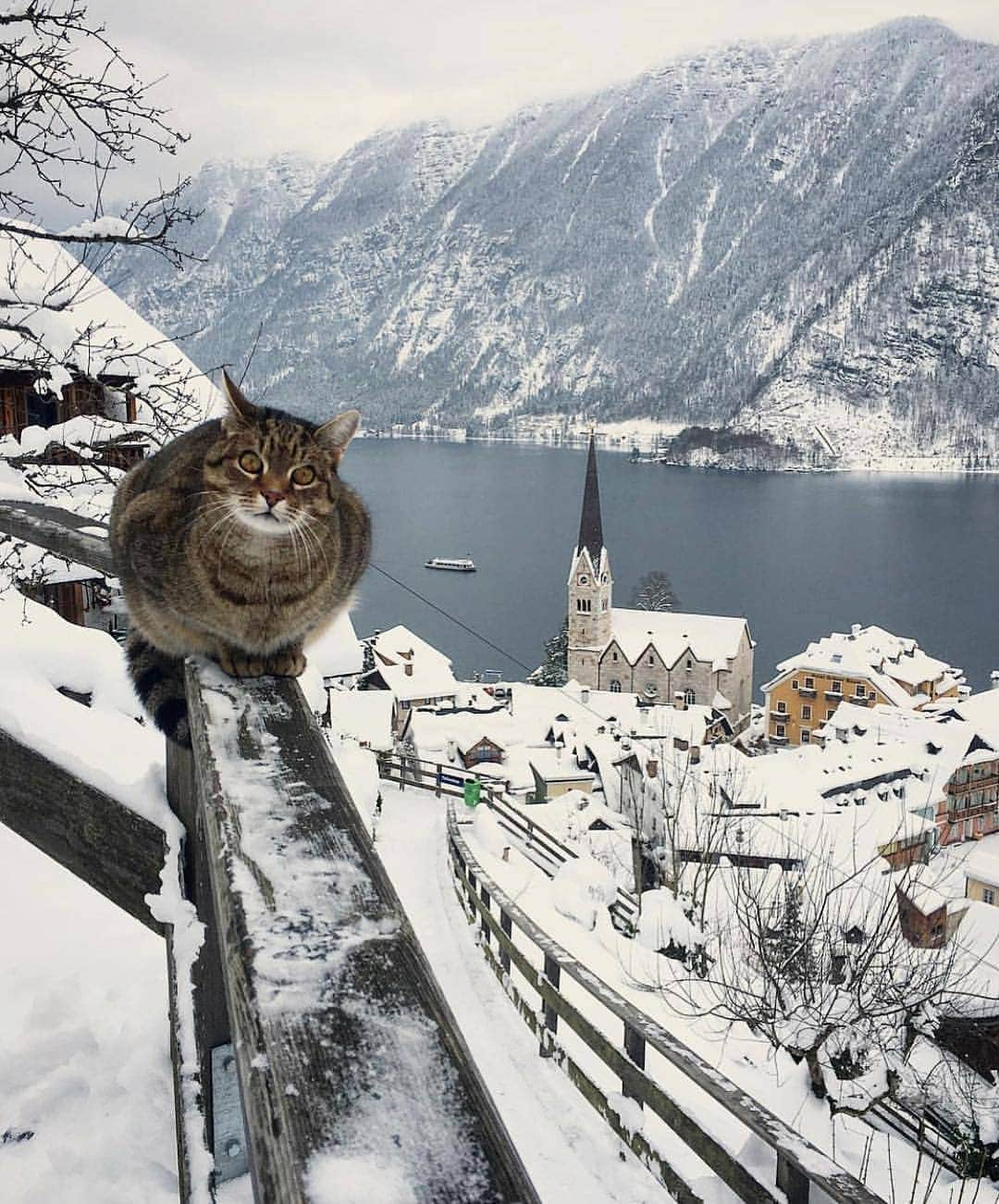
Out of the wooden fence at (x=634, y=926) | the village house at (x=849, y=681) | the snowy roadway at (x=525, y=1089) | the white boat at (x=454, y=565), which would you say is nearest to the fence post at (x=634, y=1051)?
the snowy roadway at (x=525, y=1089)

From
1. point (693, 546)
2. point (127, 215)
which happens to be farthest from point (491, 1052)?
point (693, 546)

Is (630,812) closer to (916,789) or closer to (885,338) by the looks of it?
(916,789)

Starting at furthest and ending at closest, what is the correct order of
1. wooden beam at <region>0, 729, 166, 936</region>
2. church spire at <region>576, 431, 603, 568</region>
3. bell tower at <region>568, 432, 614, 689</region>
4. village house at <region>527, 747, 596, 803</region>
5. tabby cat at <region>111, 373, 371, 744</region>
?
church spire at <region>576, 431, 603, 568</region>, bell tower at <region>568, 432, 614, 689</region>, village house at <region>527, 747, 596, 803</region>, tabby cat at <region>111, 373, 371, 744</region>, wooden beam at <region>0, 729, 166, 936</region>

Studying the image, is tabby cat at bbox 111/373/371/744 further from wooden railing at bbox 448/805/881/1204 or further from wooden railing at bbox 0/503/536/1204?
wooden railing at bbox 448/805/881/1204

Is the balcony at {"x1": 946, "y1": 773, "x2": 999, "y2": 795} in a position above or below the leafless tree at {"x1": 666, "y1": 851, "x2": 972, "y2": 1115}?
below

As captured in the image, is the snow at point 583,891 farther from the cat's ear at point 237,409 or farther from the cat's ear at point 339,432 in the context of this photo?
the cat's ear at point 237,409

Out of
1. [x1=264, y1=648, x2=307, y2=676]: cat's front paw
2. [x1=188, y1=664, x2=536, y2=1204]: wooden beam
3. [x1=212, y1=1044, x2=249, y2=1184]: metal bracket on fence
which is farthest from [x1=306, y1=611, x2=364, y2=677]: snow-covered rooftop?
[x1=188, y1=664, x2=536, y2=1204]: wooden beam
